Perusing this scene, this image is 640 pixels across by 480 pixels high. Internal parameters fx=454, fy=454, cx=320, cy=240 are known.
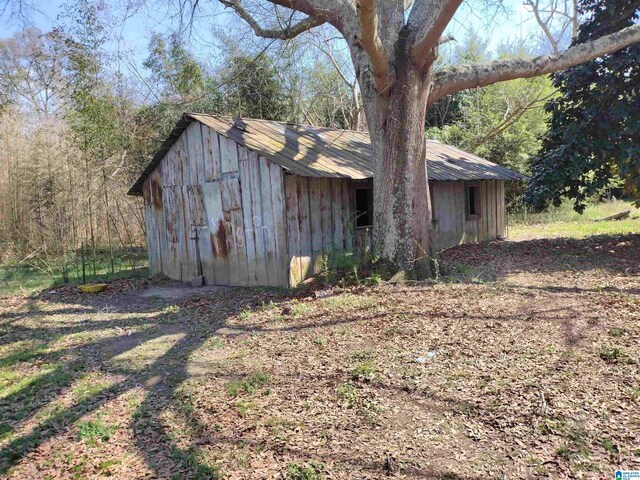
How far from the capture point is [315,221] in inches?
394

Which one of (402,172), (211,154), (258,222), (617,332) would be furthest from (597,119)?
(211,154)

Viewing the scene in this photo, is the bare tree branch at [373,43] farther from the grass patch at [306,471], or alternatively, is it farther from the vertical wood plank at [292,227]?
the grass patch at [306,471]

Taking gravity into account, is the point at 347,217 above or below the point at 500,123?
below

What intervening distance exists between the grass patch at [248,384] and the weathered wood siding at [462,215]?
9.30 meters

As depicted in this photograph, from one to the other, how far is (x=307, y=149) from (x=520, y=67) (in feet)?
15.7

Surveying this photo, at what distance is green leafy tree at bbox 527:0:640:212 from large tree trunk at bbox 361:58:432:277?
18.1ft

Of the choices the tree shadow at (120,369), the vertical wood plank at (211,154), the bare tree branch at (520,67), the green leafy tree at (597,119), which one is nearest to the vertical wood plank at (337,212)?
the tree shadow at (120,369)

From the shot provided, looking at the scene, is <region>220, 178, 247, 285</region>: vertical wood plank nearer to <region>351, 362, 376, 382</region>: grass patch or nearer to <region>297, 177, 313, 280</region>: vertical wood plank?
<region>297, 177, 313, 280</region>: vertical wood plank

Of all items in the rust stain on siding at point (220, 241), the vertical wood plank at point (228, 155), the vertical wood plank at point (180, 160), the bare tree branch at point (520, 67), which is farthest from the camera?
the vertical wood plank at point (180, 160)

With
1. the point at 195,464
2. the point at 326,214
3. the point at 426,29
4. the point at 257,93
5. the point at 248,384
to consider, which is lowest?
the point at 195,464

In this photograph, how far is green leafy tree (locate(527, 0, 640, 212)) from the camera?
1094cm

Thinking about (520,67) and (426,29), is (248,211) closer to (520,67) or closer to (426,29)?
Answer: (426,29)

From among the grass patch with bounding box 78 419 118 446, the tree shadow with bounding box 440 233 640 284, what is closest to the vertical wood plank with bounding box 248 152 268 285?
the tree shadow with bounding box 440 233 640 284

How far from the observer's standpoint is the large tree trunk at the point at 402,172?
7.64 metres
